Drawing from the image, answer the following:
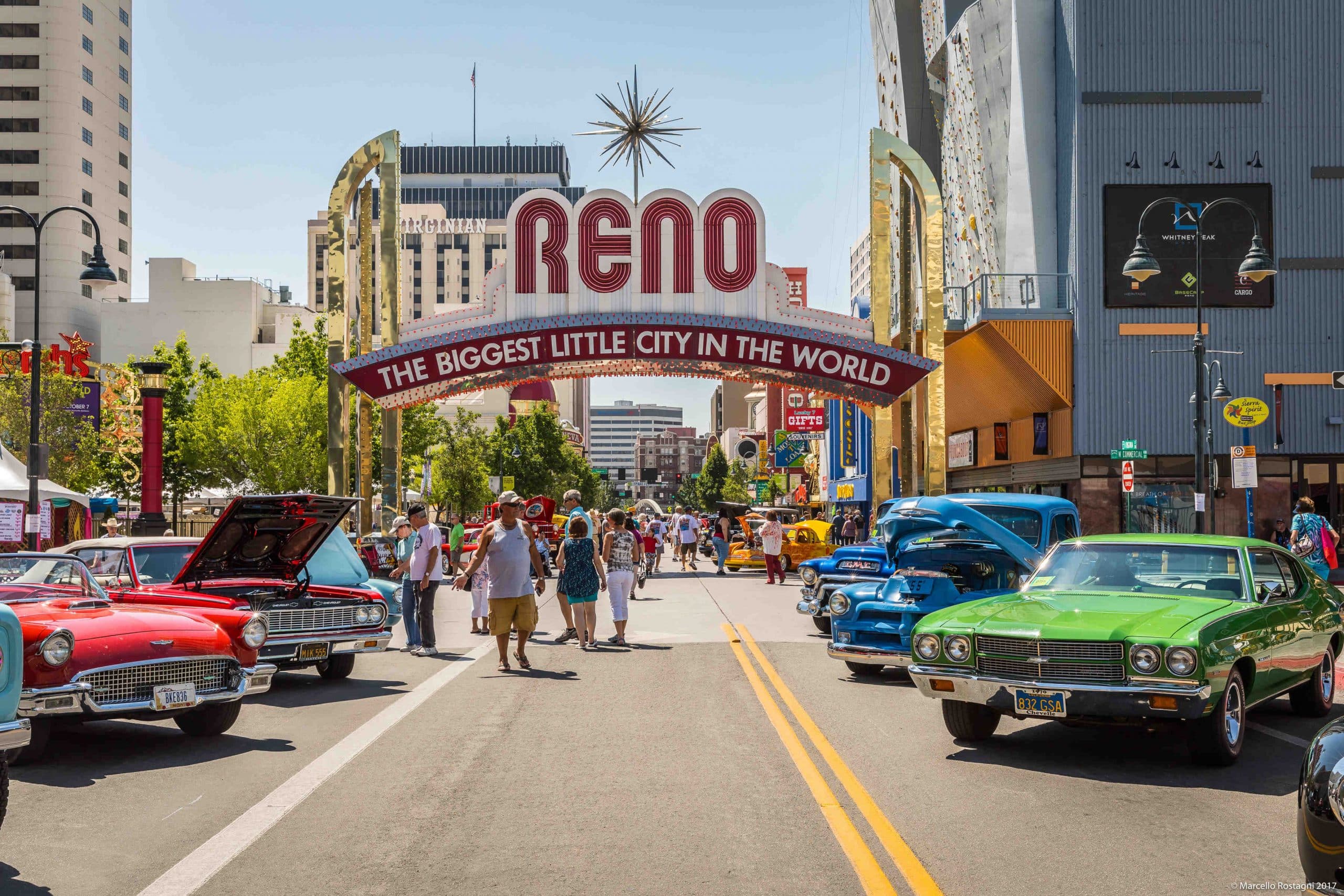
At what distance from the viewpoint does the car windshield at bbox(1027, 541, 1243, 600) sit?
31.1 ft

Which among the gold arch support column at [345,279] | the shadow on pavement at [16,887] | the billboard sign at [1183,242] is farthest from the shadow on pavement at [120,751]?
the billboard sign at [1183,242]

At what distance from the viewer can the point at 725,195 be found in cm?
2612

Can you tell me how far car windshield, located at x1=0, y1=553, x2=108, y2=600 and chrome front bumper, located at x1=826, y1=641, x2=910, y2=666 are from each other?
267 inches

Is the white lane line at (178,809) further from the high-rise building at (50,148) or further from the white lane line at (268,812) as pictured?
the high-rise building at (50,148)

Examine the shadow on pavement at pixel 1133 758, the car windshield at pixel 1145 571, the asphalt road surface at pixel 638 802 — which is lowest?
the shadow on pavement at pixel 1133 758

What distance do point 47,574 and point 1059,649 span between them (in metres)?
7.81

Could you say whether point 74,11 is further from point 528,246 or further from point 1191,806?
point 1191,806

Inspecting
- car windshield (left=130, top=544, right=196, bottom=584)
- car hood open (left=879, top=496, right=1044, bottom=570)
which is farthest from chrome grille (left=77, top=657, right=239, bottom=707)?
car hood open (left=879, top=496, right=1044, bottom=570)

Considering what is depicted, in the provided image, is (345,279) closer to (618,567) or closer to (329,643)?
(618,567)

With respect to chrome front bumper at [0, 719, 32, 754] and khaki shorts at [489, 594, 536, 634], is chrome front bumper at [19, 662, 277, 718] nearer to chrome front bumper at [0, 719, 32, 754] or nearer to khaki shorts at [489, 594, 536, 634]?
chrome front bumper at [0, 719, 32, 754]

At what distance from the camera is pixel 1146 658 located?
806cm

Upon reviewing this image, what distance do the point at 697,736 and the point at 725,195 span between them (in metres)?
18.1

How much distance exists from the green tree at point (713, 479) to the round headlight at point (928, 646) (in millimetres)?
149077

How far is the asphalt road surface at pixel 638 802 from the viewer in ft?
19.2
